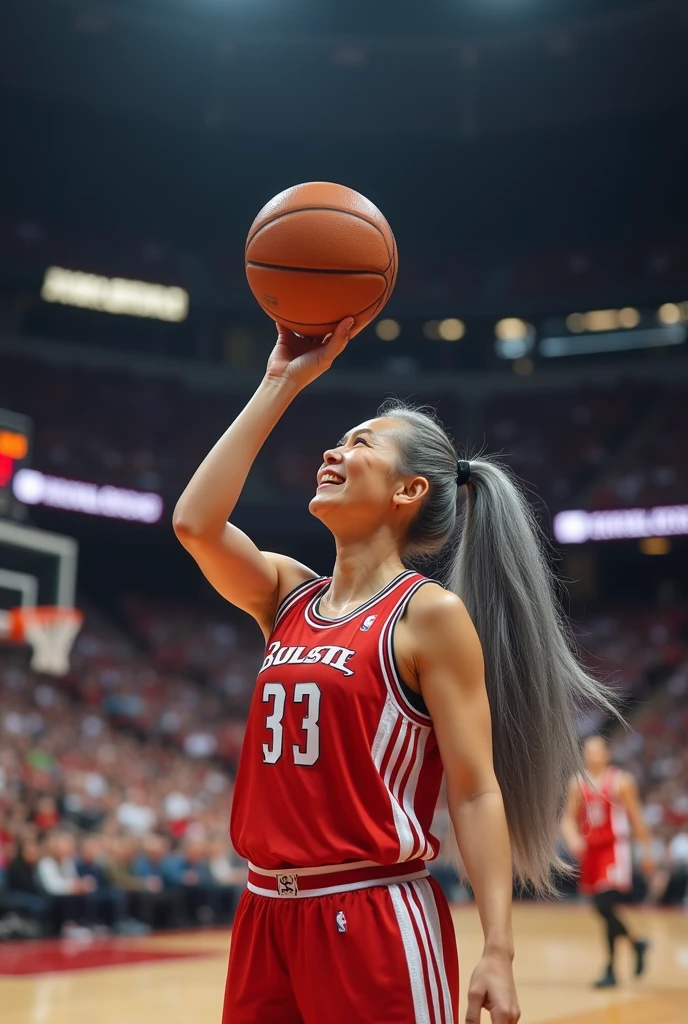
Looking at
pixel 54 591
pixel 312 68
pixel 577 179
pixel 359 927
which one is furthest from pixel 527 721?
pixel 577 179

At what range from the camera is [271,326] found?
2395 centimetres

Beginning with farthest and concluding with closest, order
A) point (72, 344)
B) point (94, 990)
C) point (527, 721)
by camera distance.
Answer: point (72, 344)
point (94, 990)
point (527, 721)

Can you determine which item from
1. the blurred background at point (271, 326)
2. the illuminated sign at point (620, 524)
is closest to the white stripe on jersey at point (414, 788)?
the blurred background at point (271, 326)

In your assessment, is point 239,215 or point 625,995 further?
point 239,215

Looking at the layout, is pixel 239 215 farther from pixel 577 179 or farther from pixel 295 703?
pixel 295 703

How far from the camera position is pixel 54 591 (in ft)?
32.8

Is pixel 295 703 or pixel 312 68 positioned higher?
pixel 312 68

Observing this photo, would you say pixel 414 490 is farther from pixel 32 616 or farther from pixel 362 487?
pixel 32 616

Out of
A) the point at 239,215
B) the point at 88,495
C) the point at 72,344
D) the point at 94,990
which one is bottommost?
the point at 94,990

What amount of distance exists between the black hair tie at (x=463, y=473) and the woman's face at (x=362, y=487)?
0.52 ft

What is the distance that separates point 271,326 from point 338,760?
2220cm

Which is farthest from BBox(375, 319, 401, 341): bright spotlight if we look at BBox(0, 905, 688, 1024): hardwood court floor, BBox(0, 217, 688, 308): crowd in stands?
BBox(0, 905, 688, 1024): hardwood court floor

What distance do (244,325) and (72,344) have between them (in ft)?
12.1

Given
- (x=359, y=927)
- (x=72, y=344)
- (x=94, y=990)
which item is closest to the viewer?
(x=359, y=927)
